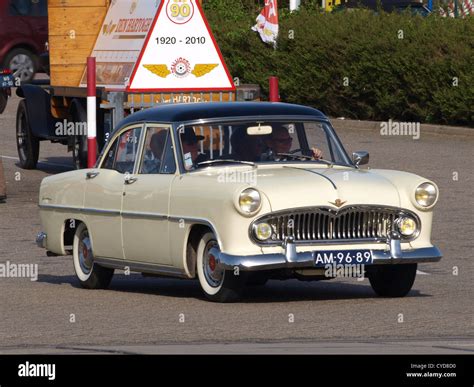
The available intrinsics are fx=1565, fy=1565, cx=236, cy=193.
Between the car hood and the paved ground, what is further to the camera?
the car hood

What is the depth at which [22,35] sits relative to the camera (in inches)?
1471

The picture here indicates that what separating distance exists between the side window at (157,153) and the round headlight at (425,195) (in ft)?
6.49

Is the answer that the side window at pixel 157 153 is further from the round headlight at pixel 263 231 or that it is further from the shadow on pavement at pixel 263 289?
the round headlight at pixel 263 231

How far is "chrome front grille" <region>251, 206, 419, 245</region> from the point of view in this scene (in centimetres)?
1174

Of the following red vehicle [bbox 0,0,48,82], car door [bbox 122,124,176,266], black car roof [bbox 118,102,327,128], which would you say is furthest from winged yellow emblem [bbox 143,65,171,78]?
red vehicle [bbox 0,0,48,82]

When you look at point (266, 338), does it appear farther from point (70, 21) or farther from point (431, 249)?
point (70, 21)

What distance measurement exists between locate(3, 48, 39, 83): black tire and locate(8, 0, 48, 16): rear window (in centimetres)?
89

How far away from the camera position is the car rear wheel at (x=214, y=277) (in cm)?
1189

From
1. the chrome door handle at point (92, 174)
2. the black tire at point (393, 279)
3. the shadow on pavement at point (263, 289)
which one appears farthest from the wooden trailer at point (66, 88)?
the black tire at point (393, 279)

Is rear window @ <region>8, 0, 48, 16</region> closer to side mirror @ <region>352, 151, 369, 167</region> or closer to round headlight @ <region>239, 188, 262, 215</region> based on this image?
side mirror @ <region>352, 151, 369, 167</region>

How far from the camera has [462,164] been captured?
23969 mm

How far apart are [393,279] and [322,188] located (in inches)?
44.6
